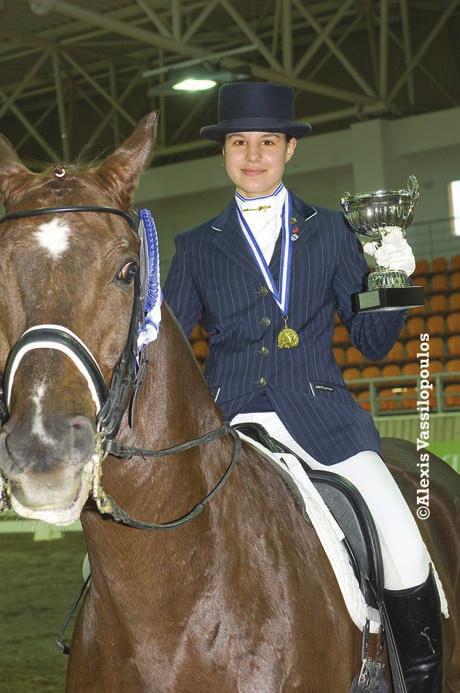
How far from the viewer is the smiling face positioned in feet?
9.80

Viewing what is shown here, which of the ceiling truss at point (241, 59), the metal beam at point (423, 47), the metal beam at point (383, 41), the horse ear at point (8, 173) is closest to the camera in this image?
the horse ear at point (8, 173)

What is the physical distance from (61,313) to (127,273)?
0.20 meters

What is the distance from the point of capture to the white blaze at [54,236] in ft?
6.52

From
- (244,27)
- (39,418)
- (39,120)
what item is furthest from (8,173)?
(39,120)

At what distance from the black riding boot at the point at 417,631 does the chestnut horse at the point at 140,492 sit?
9.3 inches

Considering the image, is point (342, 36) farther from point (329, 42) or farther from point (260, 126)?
point (260, 126)

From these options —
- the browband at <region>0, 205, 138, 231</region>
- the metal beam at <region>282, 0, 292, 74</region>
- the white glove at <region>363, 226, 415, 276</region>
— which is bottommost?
the white glove at <region>363, 226, 415, 276</region>

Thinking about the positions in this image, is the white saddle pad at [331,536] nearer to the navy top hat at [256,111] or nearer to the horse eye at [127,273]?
the horse eye at [127,273]

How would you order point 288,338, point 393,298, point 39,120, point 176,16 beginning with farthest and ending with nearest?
point 39,120, point 176,16, point 288,338, point 393,298

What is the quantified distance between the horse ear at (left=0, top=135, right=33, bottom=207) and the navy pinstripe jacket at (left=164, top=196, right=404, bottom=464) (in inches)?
32.1

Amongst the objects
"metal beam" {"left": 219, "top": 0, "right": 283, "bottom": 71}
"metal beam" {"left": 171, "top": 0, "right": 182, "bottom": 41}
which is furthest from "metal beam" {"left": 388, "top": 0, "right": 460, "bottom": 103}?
"metal beam" {"left": 171, "top": 0, "right": 182, "bottom": 41}

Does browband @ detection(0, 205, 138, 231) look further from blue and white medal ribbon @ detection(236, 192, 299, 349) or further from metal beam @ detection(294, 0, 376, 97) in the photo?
metal beam @ detection(294, 0, 376, 97)

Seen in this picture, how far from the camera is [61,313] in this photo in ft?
6.33

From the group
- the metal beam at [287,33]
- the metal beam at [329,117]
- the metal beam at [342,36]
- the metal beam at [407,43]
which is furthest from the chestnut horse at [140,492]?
the metal beam at [407,43]
